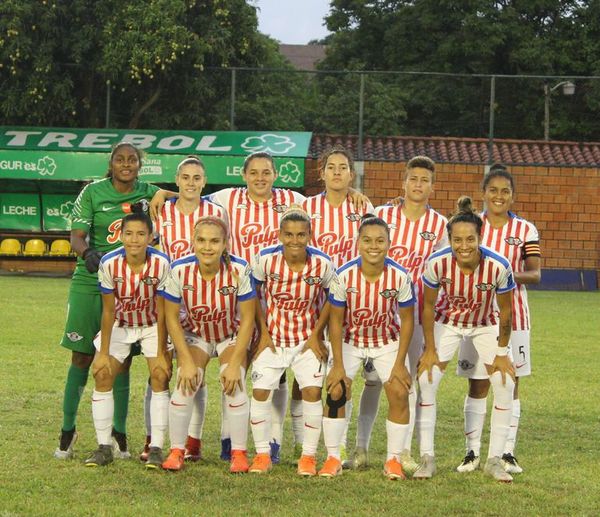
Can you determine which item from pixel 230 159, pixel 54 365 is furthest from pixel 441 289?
pixel 230 159

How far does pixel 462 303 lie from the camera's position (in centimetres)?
656

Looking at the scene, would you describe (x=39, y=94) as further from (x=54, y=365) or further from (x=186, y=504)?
(x=186, y=504)

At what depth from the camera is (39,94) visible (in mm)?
24484

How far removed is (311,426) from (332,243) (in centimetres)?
115

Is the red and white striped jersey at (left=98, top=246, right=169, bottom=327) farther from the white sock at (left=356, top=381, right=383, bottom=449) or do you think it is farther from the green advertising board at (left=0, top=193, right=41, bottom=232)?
the green advertising board at (left=0, top=193, right=41, bottom=232)

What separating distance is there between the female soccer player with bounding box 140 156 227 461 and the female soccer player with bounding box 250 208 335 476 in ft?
1.55

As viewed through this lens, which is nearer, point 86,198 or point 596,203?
point 86,198

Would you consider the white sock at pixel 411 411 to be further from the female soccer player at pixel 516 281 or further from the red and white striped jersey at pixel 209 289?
the red and white striped jersey at pixel 209 289

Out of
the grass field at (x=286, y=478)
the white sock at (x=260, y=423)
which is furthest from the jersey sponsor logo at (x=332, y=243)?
the grass field at (x=286, y=478)

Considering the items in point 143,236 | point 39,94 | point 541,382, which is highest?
point 39,94

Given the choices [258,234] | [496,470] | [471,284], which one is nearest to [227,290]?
[258,234]

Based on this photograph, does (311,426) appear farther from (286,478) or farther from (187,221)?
(187,221)

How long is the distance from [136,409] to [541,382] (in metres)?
4.03

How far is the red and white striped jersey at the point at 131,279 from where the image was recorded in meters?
6.57
